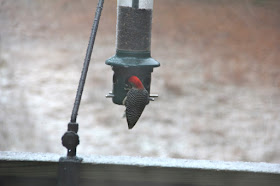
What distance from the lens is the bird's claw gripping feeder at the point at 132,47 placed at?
167cm

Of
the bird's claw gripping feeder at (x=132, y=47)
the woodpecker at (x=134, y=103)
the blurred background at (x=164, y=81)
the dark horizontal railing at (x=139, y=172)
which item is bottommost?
the blurred background at (x=164, y=81)

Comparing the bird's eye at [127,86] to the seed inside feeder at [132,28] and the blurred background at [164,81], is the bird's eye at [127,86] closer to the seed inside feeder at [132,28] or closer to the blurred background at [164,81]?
the seed inside feeder at [132,28]

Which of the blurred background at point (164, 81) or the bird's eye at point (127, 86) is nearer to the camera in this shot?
the bird's eye at point (127, 86)

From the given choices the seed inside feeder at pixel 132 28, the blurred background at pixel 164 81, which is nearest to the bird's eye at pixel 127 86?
the seed inside feeder at pixel 132 28

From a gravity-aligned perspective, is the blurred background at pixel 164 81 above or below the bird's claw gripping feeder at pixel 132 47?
below

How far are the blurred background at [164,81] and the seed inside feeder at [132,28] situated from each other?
7.84 feet

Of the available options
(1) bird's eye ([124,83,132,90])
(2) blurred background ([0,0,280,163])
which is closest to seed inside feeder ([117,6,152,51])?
(1) bird's eye ([124,83,132,90])

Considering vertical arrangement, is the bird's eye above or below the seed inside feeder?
below

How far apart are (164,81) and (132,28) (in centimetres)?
475

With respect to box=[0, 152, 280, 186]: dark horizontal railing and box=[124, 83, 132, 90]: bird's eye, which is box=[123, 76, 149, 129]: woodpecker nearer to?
box=[124, 83, 132, 90]: bird's eye

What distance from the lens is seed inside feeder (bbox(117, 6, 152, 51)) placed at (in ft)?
5.74

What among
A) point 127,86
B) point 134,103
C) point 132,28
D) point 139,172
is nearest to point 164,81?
→ point 132,28

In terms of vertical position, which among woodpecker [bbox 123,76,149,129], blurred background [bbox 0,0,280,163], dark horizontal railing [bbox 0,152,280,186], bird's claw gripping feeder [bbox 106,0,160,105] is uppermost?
bird's claw gripping feeder [bbox 106,0,160,105]

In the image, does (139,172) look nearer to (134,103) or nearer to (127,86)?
(134,103)
